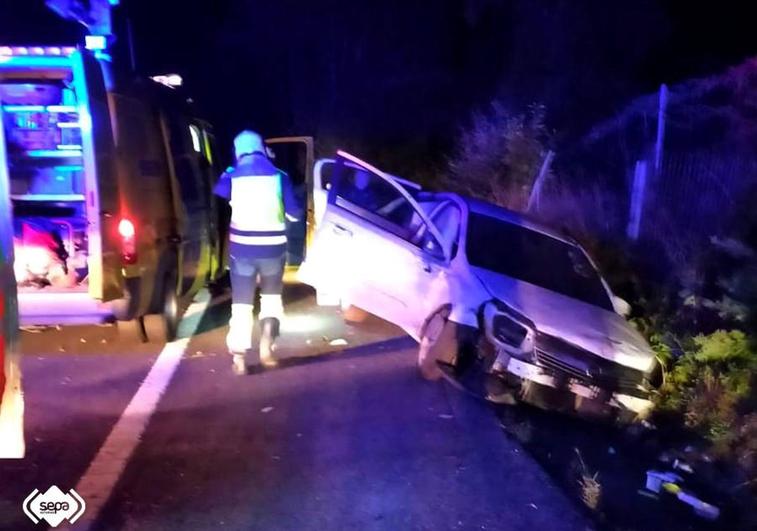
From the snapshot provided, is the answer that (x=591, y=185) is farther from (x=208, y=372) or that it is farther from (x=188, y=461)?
(x=188, y=461)

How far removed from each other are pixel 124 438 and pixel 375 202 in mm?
3548

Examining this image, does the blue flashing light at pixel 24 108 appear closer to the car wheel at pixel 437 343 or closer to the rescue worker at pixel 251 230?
the rescue worker at pixel 251 230

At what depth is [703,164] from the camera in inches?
389

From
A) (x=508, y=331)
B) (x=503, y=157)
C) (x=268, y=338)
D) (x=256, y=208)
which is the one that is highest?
(x=256, y=208)

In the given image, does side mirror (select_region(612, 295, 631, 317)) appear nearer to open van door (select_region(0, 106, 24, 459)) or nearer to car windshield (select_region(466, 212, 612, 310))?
car windshield (select_region(466, 212, 612, 310))

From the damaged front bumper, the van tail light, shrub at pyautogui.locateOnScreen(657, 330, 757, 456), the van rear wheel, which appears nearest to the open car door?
the damaged front bumper

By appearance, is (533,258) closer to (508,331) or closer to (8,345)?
(508,331)

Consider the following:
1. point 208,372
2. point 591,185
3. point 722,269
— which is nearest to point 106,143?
point 208,372

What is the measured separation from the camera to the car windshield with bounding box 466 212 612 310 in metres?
7.65

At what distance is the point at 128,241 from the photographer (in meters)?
7.31

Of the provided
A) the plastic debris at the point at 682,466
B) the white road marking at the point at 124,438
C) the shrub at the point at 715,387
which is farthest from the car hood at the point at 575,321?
the white road marking at the point at 124,438

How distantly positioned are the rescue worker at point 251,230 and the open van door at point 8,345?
3.67 m

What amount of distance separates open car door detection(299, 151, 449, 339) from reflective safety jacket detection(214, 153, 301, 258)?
1.85 feet

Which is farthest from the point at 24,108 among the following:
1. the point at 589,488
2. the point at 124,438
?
the point at 589,488
